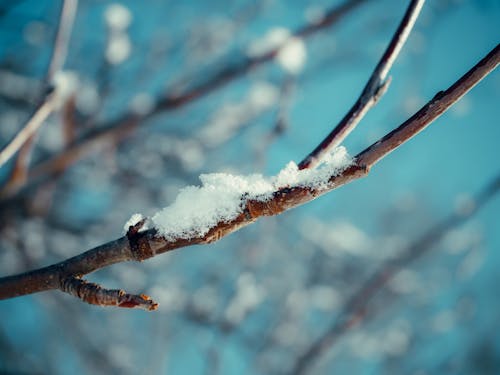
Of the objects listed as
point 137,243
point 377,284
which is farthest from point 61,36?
point 377,284

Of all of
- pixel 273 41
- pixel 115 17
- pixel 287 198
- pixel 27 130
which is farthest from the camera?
pixel 115 17

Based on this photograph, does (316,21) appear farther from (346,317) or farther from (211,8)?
(211,8)

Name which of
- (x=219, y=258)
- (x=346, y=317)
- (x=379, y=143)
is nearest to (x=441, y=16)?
(x=346, y=317)

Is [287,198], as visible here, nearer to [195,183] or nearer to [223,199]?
[223,199]

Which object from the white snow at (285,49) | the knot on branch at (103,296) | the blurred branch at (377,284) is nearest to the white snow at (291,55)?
the white snow at (285,49)

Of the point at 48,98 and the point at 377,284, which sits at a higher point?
the point at 48,98

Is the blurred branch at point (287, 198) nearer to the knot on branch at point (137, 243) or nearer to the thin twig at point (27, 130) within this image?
the knot on branch at point (137, 243)
